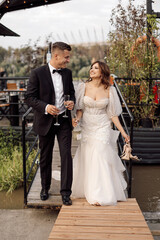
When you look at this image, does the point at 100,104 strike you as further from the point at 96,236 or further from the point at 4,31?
the point at 4,31

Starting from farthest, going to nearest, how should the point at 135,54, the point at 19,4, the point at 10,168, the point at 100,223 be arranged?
the point at 19,4, the point at 135,54, the point at 10,168, the point at 100,223

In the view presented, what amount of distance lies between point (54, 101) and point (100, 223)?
137cm

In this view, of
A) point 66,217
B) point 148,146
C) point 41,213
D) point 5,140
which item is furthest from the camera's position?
point 5,140

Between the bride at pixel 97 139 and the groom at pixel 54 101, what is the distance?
0.21 meters

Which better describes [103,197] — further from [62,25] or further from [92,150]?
[62,25]

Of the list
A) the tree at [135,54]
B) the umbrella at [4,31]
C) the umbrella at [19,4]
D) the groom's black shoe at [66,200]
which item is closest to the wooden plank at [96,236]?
the groom's black shoe at [66,200]

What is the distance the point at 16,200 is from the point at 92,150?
1.65 m

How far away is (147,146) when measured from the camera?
6.01 meters

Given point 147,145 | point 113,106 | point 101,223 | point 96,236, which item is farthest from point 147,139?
point 96,236

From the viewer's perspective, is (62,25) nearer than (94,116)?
No

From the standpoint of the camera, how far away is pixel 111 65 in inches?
297

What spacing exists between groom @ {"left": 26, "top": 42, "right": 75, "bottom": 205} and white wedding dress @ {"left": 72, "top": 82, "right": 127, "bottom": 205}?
0.22m

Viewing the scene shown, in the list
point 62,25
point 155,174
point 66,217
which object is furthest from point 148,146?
point 62,25

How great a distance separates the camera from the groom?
3.35 meters
